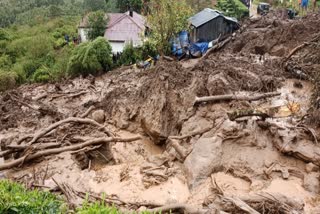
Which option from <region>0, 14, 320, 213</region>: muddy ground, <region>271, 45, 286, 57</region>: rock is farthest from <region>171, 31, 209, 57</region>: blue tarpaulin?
<region>0, 14, 320, 213</region>: muddy ground

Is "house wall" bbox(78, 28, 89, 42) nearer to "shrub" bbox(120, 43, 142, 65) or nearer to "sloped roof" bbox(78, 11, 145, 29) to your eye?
"sloped roof" bbox(78, 11, 145, 29)

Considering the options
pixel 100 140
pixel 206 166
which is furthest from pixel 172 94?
pixel 206 166

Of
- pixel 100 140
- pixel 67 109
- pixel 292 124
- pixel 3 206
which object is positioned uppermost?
pixel 3 206

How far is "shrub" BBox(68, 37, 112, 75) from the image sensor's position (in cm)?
2131

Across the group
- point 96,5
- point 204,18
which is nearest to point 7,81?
point 204,18

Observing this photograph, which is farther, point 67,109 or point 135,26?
point 135,26

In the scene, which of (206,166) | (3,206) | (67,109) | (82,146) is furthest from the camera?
(67,109)

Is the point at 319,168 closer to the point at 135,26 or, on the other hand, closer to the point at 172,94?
the point at 172,94

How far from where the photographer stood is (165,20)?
19.9 meters

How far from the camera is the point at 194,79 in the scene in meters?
11.3

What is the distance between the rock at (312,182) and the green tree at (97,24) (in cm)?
2442

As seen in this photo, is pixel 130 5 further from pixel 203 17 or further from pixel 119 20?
pixel 203 17

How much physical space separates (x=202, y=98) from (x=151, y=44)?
44.4 ft

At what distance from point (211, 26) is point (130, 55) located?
21.8 ft
